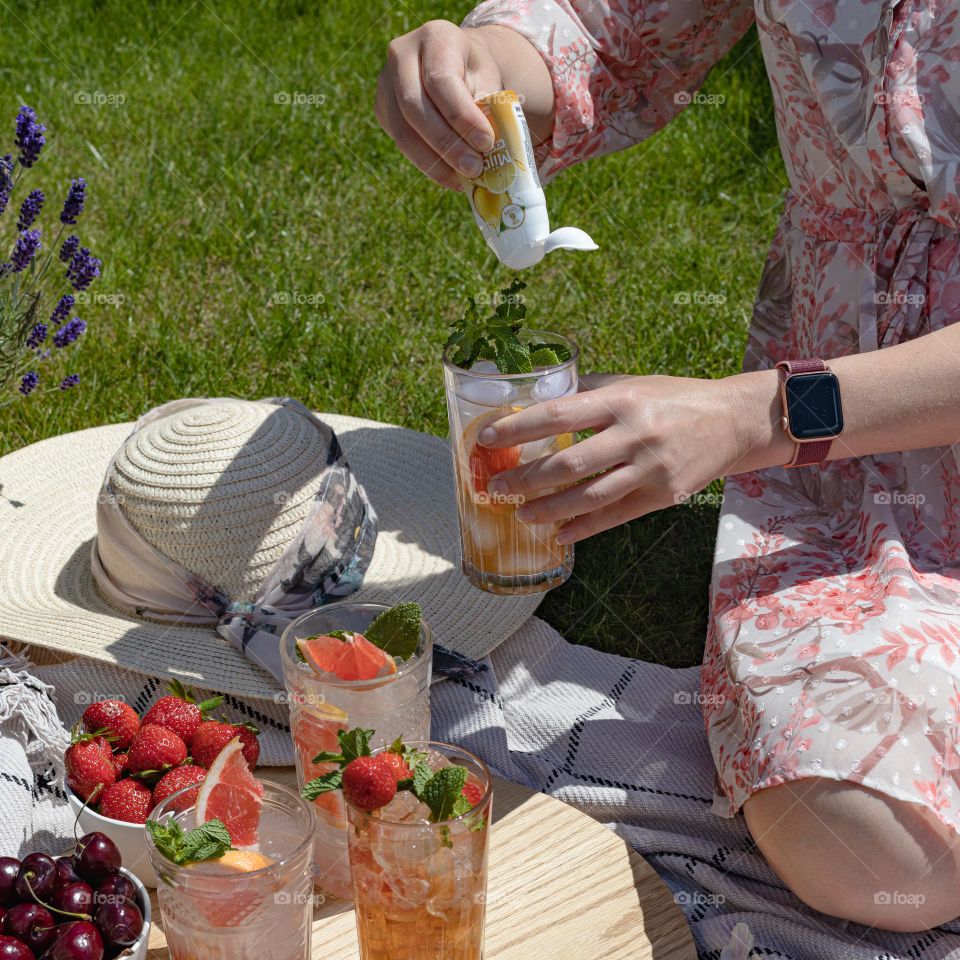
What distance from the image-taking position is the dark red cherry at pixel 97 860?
4.69ft

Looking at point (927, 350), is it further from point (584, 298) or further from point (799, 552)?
point (584, 298)

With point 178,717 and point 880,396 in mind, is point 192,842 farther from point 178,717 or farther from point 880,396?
point 880,396

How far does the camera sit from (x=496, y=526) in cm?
172

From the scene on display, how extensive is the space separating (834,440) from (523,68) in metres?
0.80

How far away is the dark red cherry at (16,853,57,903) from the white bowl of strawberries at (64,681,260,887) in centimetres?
16

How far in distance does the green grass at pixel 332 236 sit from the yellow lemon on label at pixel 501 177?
3.11 feet

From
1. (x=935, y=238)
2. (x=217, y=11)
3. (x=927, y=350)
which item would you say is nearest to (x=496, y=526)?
(x=927, y=350)

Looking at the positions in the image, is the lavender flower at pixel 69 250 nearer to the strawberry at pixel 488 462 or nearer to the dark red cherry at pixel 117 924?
the strawberry at pixel 488 462

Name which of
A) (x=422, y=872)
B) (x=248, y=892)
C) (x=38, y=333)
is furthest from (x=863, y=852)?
(x=38, y=333)

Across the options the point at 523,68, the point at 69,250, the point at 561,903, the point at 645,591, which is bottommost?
the point at 645,591

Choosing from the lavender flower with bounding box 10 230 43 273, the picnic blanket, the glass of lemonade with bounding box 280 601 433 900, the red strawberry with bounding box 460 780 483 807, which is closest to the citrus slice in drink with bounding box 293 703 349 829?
the glass of lemonade with bounding box 280 601 433 900

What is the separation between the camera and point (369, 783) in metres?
1.27

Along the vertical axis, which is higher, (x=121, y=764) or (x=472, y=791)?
(x=472, y=791)

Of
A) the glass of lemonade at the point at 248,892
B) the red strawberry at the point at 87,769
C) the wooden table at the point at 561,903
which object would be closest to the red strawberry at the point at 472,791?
the glass of lemonade at the point at 248,892
